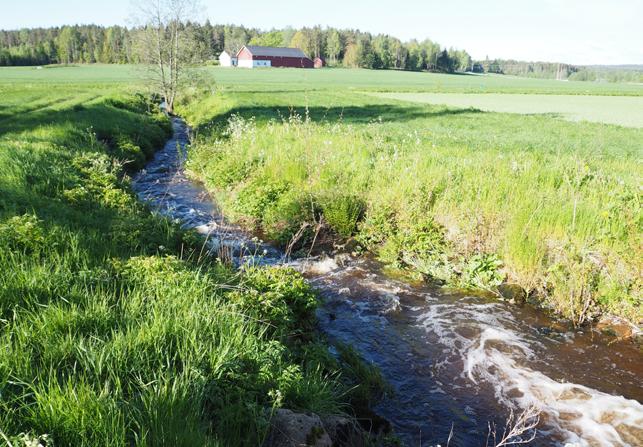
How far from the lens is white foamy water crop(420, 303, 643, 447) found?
15.2 feet

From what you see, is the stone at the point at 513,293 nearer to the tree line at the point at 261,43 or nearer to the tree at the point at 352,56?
the tree line at the point at 261,43

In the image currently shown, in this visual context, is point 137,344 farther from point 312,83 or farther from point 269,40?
point 269,40

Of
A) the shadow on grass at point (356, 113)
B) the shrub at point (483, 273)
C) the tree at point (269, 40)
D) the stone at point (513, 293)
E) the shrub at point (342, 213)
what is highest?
the tree at point (269, 40)

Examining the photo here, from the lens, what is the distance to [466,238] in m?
8.38

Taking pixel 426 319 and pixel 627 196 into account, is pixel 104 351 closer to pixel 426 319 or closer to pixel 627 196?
pixel 426 319

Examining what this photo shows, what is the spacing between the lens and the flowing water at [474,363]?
4688mm

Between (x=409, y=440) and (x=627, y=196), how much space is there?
6.01m

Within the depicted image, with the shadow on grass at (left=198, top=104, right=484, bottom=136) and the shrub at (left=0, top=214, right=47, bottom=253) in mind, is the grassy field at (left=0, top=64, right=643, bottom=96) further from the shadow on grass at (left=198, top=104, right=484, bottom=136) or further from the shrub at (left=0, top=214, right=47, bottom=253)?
the shrub at (left=0, top=214, right=47, bottom=253)

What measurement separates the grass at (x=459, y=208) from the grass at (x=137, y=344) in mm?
3573

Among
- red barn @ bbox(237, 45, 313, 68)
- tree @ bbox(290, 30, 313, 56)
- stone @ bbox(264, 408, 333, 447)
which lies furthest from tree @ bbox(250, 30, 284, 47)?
stone @ bbox(264, 408, 333, 447)

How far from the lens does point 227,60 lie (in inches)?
5728

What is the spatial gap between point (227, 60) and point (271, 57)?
17.9 metres

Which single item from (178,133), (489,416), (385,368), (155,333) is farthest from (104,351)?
(178,133)

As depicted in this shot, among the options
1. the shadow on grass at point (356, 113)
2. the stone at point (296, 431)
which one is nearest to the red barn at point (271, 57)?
the shadow on grass at point (356, 113)
